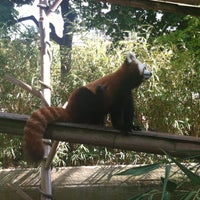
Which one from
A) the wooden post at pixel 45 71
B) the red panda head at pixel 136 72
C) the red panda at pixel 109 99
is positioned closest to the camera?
the red panda at pixel 109 99

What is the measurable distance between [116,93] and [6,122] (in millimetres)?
908

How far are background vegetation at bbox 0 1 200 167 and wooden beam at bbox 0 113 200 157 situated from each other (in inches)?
67.2

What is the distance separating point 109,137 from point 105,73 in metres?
1.89

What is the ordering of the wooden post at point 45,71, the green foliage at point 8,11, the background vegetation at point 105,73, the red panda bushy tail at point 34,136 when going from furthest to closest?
the green foliage at point 8,11
the background vegetation at point 105,73
the wooden post at point 45,71
the red panda bushy tail at point 34,136

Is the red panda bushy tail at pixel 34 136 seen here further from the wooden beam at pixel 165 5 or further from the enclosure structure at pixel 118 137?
the wooden beam at pixel 165 5

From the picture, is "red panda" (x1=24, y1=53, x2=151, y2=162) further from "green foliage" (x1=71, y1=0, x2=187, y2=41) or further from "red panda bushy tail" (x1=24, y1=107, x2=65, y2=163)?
"green foliage" (x1=71, y1=0, x2=187, y2=41)

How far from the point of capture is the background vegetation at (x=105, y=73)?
3.75 metres

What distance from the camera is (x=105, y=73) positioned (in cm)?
388

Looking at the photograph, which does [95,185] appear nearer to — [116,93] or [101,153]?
[101,153]

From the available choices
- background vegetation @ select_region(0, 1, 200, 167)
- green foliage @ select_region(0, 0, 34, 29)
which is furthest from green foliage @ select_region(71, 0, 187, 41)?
background vegetation @ select_region(0, 1, 200, 167)

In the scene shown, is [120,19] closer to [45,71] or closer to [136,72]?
[45,71]

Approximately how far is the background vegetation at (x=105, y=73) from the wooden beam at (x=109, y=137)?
5.60 feet

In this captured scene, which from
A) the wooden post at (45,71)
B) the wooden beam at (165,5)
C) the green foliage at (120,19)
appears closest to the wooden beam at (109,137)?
the wooden beam at (165,5)

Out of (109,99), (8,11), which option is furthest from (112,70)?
(8,11)
